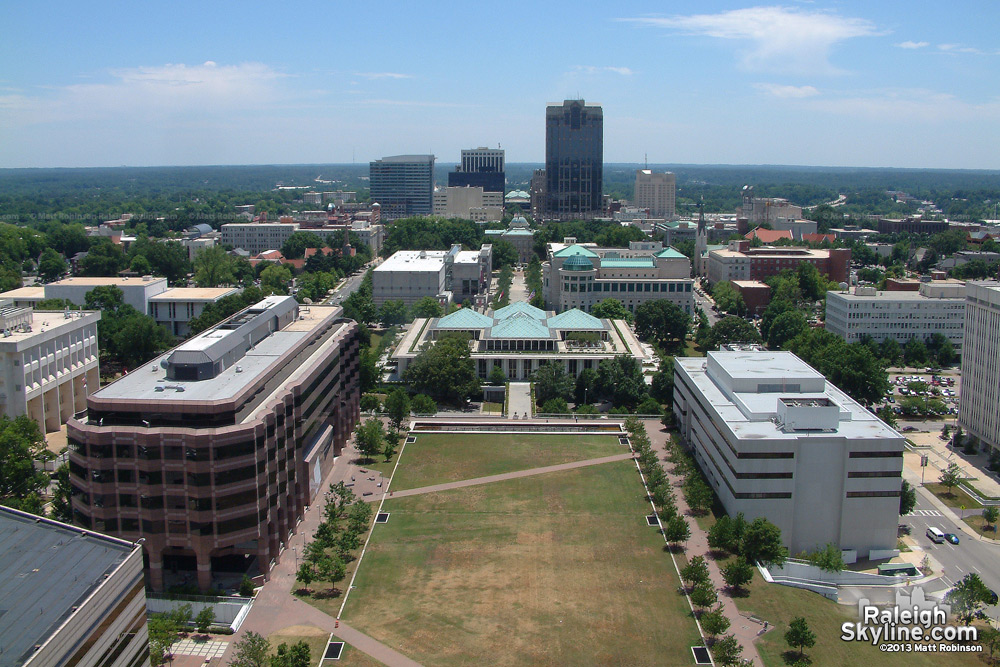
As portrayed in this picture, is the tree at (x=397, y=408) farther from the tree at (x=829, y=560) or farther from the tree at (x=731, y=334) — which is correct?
the tree at (x=731, y=334)

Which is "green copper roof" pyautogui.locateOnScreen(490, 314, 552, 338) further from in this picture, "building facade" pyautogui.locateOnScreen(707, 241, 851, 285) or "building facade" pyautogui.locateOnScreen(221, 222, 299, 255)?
"building facade" pyautogui.locateOnScreen(221, 222, 299, 255)

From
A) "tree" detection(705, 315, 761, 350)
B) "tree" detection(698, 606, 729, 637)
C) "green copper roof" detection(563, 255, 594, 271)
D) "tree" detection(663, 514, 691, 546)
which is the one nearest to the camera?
"tree" detection(698, 606, 729, 637)

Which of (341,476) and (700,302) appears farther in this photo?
(700,302)

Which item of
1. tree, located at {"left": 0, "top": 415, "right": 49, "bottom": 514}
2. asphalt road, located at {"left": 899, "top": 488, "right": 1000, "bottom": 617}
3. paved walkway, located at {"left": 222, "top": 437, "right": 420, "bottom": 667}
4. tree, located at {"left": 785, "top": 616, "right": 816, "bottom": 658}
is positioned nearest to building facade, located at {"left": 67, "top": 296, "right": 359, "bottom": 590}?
paved walkway, located at {"left": 222, "top": 437, "right": 420, "bottom": 667}

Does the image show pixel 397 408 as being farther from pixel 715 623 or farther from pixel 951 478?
pixel 951 478

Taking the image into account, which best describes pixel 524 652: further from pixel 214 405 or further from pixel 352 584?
pixel 214 405

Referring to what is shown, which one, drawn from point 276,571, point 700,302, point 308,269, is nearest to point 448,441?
point 276,571

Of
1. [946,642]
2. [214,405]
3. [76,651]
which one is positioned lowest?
[946,642]
